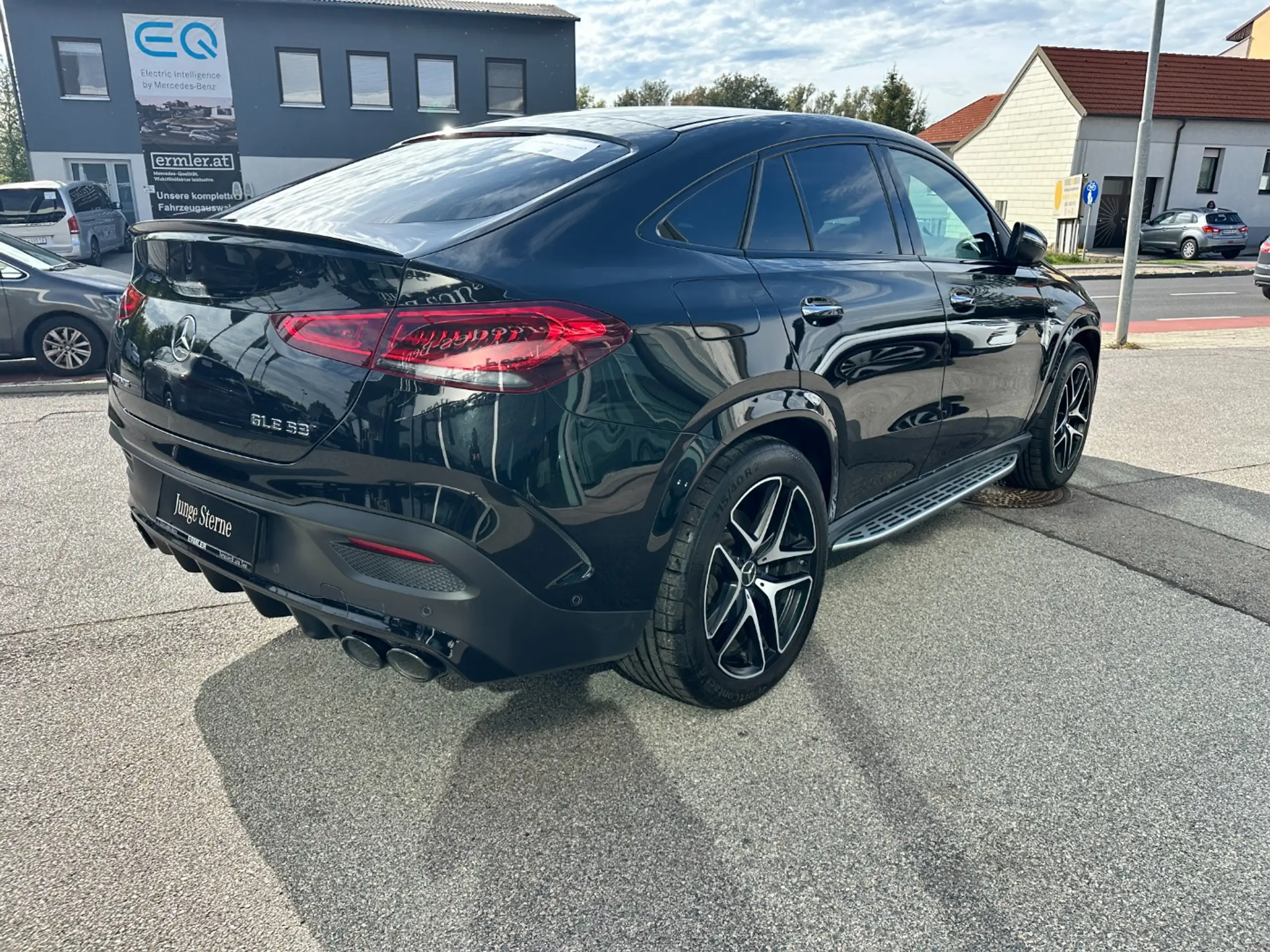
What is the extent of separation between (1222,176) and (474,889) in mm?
42293

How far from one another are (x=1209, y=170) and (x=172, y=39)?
36.0m

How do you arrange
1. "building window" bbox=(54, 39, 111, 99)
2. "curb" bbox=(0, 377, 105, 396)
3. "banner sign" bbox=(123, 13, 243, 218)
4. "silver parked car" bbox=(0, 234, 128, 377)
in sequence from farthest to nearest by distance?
1. "banner sign" bbox=(123, 13, 243, 218)
2. "building window" bbox=(54, 39, 111, 99)
3. "silver parked car" bbox=(0, 234, 128, 377)
4. "curb" bbox=(0, 377, 105, 396)

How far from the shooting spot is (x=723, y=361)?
8.36ft

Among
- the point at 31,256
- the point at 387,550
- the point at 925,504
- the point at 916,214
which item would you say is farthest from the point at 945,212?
the point at 31,256

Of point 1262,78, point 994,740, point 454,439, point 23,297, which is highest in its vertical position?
point 1262,78

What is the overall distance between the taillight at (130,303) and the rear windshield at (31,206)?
17369 millimetres

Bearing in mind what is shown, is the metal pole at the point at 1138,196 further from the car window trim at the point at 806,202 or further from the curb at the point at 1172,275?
the curb at the point at 1172,275

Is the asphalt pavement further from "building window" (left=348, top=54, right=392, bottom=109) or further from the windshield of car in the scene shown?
"building window" (left=348, top=54, right=392, bottom=109)

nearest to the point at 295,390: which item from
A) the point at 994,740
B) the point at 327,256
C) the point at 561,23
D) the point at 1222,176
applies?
the point at 327,256

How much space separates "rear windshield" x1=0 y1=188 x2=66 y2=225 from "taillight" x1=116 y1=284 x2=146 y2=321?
57.0 feet

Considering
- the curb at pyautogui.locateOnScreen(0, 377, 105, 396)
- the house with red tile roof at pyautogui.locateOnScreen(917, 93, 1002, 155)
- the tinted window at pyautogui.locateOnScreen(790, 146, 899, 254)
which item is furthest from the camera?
the house with red tile roof at pyautogui.locateOnScreen(917, 93, 1002, 155)

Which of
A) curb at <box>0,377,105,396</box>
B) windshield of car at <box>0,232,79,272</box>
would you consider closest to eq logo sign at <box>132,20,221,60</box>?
windshield of car at <box>0,232,79,272</box>

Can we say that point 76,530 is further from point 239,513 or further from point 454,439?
point 454,439

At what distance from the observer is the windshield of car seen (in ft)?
27.1
